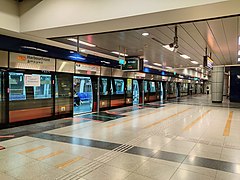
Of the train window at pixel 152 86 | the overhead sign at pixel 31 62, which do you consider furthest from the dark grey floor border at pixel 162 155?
the train window at pixel 152 86

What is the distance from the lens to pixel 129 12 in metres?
3.54

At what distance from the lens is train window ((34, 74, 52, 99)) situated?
7000mm

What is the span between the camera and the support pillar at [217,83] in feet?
53.7

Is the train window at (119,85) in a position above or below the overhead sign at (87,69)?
below

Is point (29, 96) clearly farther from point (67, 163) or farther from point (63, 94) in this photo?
point (67, 163)

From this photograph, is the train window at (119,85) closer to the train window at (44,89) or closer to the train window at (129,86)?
the train window at (129,86)

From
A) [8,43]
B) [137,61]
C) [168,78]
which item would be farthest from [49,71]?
[168,78]

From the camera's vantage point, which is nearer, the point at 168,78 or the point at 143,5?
the point at 143,5

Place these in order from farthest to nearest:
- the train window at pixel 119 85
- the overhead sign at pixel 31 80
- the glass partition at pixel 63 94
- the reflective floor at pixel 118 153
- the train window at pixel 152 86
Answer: the train window at pixel 152 86
the train window at pixel 119 85
the glass partition at pixel 63 94
the overhead sign at pixel 31 80
the reflective floor at pixel 118 153

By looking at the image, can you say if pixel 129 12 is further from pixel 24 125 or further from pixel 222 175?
pixel 24 125

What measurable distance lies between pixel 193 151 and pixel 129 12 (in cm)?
322

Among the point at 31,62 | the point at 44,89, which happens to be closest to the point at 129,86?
the point at 44,89

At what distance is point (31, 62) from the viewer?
21.7ft

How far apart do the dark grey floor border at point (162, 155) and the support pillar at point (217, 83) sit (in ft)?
47.4
